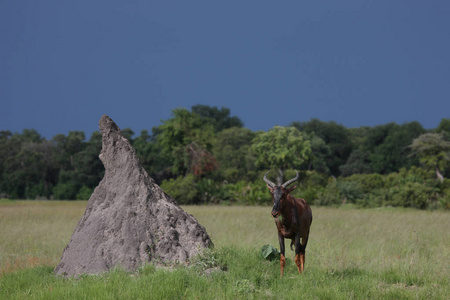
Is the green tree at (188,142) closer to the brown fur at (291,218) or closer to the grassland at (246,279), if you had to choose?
the grassland at (246,279)

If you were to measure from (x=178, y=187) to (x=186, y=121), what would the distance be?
250 inches

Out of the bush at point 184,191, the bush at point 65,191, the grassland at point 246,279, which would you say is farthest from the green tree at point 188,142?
the grassland at point 246,279

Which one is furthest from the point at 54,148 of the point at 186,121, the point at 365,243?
the point at 365,243

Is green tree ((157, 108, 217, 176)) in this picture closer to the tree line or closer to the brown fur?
the tree line

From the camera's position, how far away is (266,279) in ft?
20.8

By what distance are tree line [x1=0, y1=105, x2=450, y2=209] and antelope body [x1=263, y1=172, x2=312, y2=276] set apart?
2398 cm

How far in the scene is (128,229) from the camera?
7027mm

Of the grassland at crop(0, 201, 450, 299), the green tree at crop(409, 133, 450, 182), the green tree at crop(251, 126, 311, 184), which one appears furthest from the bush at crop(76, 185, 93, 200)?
the green tree at crop(409, 133, 450, 182)

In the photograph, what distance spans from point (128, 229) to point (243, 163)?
172 ft

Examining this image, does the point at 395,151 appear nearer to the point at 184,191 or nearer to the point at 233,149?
the point at 233,149

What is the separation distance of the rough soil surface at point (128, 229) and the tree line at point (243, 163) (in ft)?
76.4

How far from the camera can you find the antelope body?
5.62 meters

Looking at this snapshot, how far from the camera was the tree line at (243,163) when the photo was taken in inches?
1230

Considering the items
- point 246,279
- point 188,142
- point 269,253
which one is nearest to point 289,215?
point 246,279
